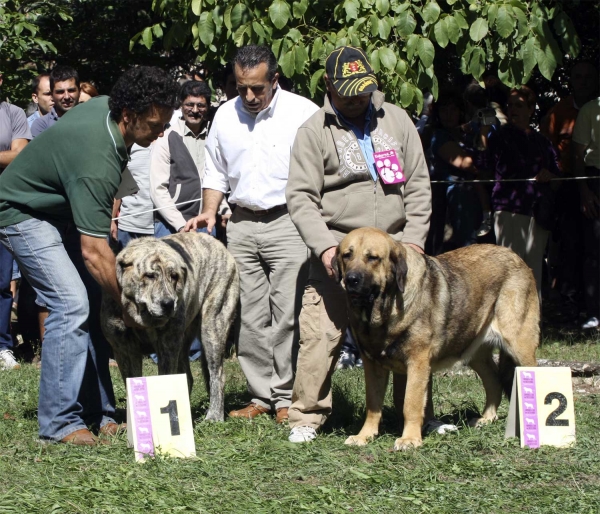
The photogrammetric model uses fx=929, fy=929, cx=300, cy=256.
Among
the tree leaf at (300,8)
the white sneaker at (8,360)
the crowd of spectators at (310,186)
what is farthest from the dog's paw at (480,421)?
the white sneaker at (8,360)

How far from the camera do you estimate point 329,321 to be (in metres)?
5.69

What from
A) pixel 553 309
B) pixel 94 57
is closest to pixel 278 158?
pixel 553 309

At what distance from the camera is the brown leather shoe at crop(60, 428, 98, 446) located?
17.9 feet

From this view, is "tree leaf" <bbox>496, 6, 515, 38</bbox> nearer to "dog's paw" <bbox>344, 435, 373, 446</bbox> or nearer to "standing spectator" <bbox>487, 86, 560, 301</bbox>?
"standing spectator" <bbox>487, 86, 560, 301</bbox>

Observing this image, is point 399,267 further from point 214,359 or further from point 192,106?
point 192,106

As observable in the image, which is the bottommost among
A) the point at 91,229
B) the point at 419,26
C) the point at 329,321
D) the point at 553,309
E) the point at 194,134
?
the point at 553,309

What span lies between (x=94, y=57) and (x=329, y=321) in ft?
26.9

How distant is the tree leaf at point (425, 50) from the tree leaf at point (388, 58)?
21cm

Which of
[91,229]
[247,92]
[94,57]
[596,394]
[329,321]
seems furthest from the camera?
[94,57]

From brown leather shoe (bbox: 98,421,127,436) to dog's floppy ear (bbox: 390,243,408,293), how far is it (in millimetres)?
2011

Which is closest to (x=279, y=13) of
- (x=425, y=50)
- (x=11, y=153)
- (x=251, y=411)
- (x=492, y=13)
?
→ (x=425, y=50)

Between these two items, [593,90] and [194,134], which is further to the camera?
[593,90]

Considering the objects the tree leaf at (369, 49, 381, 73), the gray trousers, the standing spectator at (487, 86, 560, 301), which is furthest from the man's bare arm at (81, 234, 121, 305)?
the standing spectator at (487, 86, 560, 301)

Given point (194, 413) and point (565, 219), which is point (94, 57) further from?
point (194, 413)
